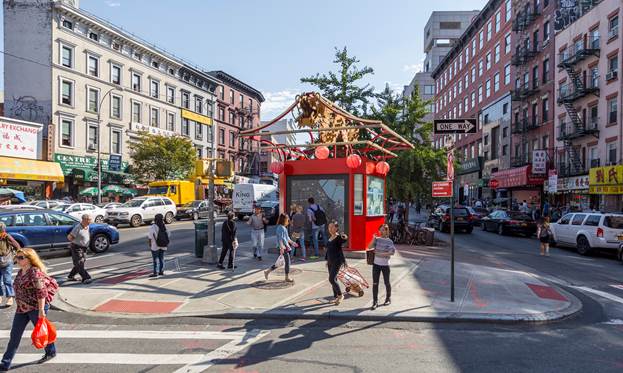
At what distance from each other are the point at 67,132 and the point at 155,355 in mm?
35060

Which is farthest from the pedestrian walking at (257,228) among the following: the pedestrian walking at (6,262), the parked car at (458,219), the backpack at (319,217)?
the parked car at (458,219)

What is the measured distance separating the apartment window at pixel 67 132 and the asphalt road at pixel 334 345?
31016 millimetres

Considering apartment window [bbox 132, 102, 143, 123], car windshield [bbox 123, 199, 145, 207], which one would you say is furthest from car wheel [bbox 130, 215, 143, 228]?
apartment window [bbox 132, 102, 143, 123]

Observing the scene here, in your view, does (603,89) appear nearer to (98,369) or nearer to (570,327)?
(570,327)

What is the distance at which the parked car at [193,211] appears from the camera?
30.0 m

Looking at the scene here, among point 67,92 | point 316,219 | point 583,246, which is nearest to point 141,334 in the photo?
point 316,219

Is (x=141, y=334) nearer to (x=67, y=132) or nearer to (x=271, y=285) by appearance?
(x=271, y=285)

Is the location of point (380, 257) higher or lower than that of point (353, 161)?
lower

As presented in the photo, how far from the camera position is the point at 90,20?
36.1 metres

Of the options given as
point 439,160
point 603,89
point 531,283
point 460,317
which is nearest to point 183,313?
point 460,317

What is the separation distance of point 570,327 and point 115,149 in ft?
132

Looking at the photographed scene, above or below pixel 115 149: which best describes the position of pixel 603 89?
above

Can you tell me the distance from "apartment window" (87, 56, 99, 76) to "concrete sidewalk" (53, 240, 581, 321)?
31.5 m

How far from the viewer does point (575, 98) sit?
2992 centimetres
